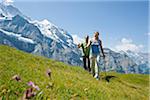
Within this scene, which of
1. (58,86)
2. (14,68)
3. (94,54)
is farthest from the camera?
(94,54)

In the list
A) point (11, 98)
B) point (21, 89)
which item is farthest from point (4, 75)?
point (11, 98)

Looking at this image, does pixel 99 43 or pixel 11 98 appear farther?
pixel 99 43

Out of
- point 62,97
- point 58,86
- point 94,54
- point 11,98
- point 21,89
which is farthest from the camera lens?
Answer: point 94,54

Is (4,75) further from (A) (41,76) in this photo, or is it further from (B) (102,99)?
(B) (102,99)

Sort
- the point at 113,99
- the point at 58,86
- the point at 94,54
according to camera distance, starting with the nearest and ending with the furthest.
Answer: the point at 58,86
the point at 113,99
the point at 94,54

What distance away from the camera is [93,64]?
2181 cm

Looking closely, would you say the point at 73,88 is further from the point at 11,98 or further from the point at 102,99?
the point at 11,98

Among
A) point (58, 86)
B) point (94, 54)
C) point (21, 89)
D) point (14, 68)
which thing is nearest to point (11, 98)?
point (21, 89)

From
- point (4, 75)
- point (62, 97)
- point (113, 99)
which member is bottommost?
point (113, 99)

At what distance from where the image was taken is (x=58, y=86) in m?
12.2

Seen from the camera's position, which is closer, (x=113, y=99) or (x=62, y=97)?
(x=62, y=97)

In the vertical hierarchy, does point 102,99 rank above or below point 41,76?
below

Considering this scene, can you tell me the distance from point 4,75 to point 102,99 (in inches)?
168

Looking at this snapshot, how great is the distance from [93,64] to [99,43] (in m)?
1.44
